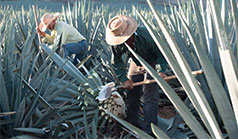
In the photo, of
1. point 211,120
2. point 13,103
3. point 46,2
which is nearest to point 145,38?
point 13,103

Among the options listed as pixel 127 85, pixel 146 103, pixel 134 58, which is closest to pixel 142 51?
pixel 134 58

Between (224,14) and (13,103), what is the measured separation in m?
1.44

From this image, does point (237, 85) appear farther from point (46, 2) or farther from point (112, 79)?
point (46, 2)

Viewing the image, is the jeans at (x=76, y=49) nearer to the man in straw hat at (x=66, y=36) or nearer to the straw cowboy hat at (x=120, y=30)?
the man in straw hat at (x=66, y=36)

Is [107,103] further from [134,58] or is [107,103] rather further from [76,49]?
[76,49]

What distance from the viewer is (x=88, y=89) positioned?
2262 mm

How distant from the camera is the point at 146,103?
2359 millimetres

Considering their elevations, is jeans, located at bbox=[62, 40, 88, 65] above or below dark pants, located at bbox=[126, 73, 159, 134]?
above

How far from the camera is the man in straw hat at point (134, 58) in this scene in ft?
6.97

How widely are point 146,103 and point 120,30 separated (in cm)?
62

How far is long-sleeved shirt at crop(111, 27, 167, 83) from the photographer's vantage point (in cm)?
225

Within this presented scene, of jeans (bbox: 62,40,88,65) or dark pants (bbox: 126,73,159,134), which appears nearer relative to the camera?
dark pants (bbox: 126,73,159,134)

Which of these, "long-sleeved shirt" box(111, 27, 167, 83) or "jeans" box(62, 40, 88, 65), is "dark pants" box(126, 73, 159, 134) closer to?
"long-sleeved shirt" box(111, 27, 167, 83)

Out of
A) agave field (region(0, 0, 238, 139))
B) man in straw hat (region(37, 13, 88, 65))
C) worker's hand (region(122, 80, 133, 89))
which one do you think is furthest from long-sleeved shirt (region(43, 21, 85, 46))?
worker's hand (region(122, 80, 133, 89))
